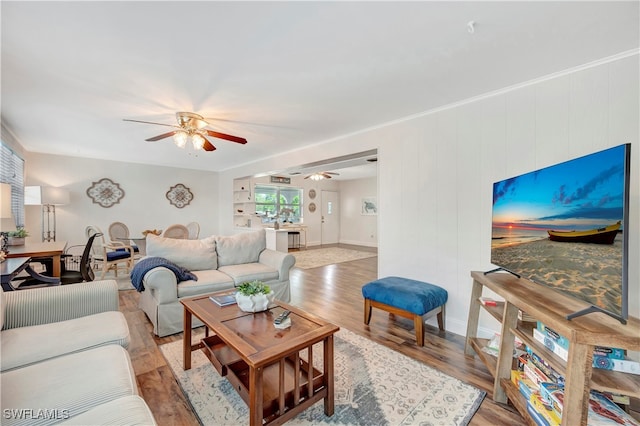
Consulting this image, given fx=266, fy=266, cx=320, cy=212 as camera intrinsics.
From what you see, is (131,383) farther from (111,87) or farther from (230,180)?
(230,180)

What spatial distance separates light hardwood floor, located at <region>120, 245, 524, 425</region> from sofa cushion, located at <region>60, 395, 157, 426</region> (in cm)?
68

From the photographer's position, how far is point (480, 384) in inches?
74.9

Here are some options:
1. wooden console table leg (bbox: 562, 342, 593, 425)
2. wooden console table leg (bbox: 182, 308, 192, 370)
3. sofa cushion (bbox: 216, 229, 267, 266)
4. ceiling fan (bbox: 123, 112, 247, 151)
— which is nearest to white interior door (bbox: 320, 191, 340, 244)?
sofa cushion (bbox: 216, 229, 267, 266)

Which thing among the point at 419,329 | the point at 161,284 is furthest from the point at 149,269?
the point at 419,329

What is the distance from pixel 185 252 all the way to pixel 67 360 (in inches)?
74.4

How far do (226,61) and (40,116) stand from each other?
114 inches

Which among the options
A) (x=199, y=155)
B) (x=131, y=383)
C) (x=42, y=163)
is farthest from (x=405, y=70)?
(x=42, y=163)

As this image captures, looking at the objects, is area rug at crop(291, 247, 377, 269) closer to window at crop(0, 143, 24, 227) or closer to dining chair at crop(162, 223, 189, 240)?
dining chair at crop(162, 223, 189, 240)

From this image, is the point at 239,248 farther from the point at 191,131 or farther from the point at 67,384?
the point at 67,384

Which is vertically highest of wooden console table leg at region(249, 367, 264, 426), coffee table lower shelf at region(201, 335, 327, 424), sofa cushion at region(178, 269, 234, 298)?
sofa cushion at region(178, 269, 234, 298)

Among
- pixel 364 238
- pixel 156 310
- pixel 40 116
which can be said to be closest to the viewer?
pixel 156 310

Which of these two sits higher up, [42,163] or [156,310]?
[42,163]

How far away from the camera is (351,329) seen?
276 cm

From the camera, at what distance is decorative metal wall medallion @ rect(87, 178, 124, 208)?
19.0ft
